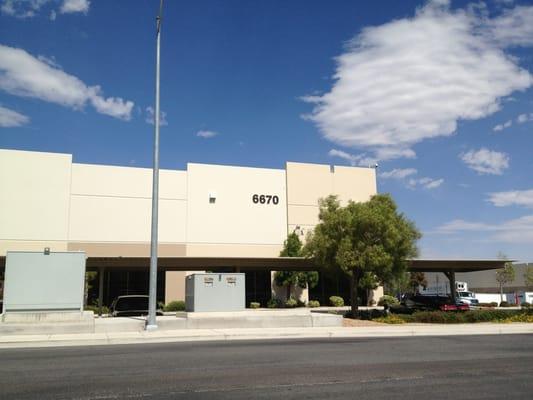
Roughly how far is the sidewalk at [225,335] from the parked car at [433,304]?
31.2 feet

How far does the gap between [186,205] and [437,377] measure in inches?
1545

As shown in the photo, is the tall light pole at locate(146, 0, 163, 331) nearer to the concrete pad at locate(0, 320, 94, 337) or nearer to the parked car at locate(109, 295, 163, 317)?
the concrete pad at locate(0, 320, 94, 337)

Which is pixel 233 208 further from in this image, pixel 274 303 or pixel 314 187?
pixel 274 303

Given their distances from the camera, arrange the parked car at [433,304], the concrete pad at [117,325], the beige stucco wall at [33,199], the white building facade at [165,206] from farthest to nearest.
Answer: the white building facade at [165,206] → the beige stucco wall at [33,199] → the parked car at [433,304] → the concrete pad at [117,325]

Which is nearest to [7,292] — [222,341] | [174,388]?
[222,341]

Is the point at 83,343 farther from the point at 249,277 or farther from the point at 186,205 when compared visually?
the point at 249,277

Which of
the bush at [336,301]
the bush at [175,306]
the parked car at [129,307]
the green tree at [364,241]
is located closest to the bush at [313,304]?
the bush at [336,301]

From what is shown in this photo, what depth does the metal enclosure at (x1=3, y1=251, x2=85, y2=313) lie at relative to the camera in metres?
18.7

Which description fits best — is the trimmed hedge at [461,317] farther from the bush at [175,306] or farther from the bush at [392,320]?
the bush at [175,306]

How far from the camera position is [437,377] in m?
9.68

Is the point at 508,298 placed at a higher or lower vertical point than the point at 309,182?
lower

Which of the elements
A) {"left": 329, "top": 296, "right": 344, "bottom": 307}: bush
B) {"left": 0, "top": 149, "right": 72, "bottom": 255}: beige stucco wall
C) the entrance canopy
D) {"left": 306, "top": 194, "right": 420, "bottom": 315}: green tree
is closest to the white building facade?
{"left": 0, "top": 149, "right": 72, "bottom": 255}: beige stucco wall

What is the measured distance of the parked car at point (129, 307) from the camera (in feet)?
77.6

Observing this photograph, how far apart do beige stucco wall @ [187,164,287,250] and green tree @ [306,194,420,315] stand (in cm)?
1892
